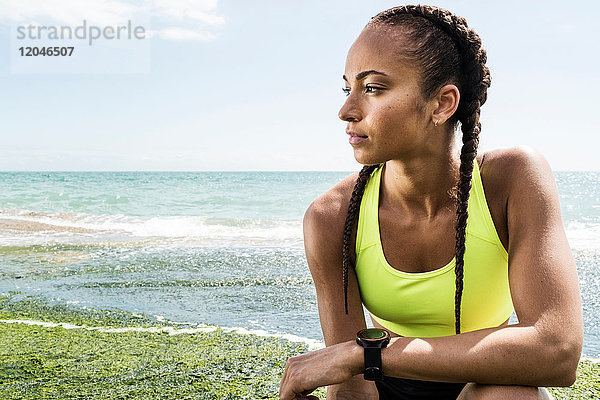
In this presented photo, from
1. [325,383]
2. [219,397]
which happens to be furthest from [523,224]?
[219,397]

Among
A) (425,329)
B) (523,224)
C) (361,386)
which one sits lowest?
(361,386)

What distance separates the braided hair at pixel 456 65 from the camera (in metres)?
2.12

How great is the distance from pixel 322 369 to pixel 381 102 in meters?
0.97

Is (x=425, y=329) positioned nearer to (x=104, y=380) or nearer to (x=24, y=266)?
(x=104, y=380)

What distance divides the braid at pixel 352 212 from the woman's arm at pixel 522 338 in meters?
A: 0.37

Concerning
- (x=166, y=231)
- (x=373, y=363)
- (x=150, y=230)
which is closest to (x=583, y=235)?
(x=166, y=231)

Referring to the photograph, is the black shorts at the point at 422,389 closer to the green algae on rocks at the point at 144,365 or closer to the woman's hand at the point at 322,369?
the woman's hand at the point at 322,369

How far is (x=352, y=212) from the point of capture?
2402 millimetres

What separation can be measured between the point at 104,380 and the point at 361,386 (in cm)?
243

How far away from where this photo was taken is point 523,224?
2057 mm

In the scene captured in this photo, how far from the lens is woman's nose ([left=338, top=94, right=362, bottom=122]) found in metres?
2.13

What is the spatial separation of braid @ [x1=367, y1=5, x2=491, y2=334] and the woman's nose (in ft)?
0.81

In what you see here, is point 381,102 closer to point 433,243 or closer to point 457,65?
point 457,65

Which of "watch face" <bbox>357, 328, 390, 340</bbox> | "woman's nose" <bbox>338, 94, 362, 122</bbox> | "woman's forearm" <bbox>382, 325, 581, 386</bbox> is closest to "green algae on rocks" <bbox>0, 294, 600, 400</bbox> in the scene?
"watch face" <bbox>357, 328, 390, 340</bbox>
